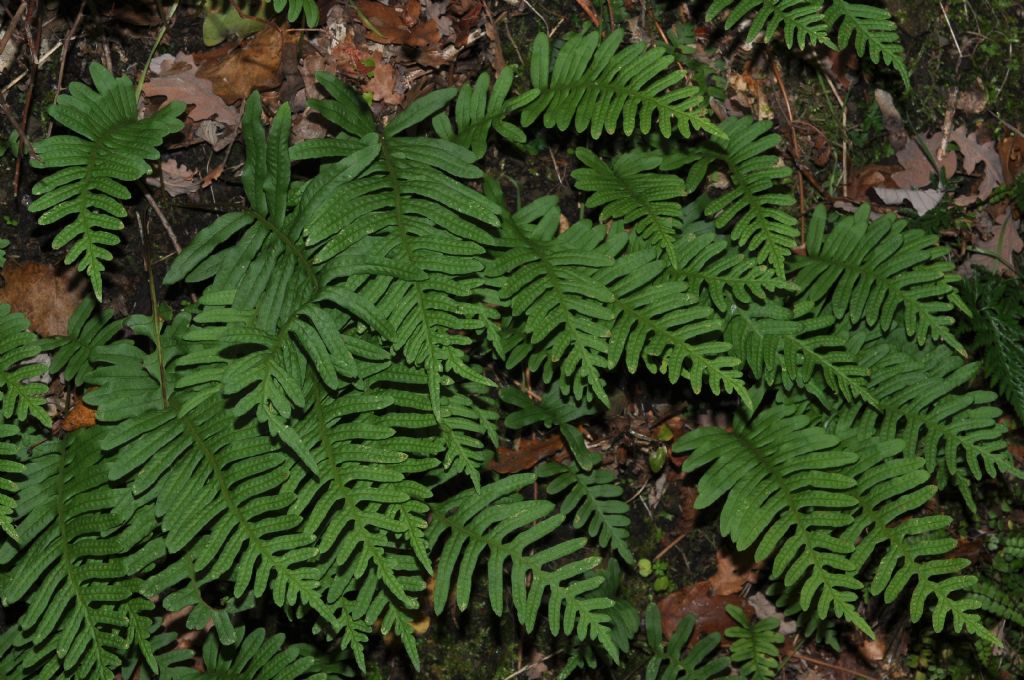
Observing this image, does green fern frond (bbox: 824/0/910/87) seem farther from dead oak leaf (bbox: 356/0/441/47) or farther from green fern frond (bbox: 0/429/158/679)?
green fern frond (bbox: 0/429/158/679)

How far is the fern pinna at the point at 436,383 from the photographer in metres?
2.72

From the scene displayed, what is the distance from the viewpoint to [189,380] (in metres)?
2.70

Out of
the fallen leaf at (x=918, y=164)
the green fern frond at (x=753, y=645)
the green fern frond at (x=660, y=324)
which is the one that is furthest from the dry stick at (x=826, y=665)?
the fallen leaf at (x=918, y=164)

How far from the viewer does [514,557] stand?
3.07 meters

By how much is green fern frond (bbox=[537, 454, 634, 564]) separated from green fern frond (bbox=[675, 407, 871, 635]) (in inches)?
14.2

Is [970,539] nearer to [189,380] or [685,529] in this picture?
[685,529]

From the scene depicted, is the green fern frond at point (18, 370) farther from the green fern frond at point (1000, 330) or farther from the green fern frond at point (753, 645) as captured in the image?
the green fern frond at point (1000, 330)

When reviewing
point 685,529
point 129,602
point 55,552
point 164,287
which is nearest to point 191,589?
point 129,602

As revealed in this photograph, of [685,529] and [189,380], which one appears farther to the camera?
[685,529]

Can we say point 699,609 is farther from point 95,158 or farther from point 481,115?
point 95,158

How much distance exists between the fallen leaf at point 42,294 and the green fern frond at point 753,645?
2.70m

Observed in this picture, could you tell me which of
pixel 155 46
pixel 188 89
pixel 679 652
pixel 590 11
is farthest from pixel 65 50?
pixel 679 652

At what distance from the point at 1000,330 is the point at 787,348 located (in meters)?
0.98

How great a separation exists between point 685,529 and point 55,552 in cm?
233
